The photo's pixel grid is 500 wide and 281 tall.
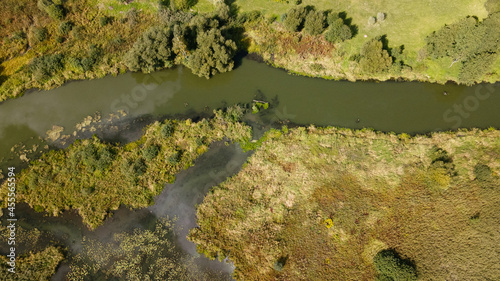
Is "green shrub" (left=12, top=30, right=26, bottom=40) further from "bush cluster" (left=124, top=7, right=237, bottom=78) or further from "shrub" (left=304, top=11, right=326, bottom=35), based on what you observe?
"shrub" (left=304, top=11, right=326, bottom=35)

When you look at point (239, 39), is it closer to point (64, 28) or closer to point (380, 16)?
point (380, 16)

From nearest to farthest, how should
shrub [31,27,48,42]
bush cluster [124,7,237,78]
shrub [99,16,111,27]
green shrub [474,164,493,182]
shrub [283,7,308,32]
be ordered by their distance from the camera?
green shrub [474,164,493,182] → bush cluster [124,7,237,78] → shrub [283,7,308,32] → shrub [31,27,48,42] → shrub [99,16,111,27]

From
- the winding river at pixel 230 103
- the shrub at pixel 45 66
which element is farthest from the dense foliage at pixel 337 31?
the shrub at pixel 45 66

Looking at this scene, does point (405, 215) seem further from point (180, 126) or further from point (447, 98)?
point (180, 126)

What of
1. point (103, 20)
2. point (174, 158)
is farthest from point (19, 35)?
point (174, 158)

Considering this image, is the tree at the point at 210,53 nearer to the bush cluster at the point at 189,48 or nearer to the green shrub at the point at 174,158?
the bush cluster at the point at 189,48

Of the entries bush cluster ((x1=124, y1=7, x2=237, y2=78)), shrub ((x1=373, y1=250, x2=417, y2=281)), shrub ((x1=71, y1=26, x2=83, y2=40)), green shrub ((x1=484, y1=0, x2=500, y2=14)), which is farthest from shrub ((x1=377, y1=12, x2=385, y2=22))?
shrub ((x1=71, y1=26, x2=83, y2=40))
